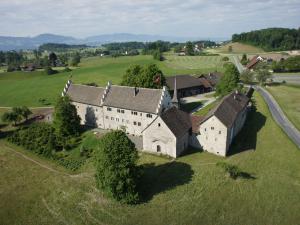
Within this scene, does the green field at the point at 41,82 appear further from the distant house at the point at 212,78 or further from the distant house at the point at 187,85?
the distant house at the point at 187,85

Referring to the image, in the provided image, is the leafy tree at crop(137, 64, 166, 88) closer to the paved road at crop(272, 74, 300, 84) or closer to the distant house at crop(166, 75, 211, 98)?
the distant house at crop(166, 75, 211, 98)

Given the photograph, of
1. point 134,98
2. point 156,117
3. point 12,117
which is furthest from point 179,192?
point 12,117

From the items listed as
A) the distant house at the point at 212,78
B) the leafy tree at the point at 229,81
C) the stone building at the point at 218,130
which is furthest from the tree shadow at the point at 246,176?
the distant house at the point at 212,78

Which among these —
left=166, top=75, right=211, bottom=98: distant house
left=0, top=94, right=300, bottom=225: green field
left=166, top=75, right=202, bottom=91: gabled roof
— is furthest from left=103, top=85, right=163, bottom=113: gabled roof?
left=166, top=75, right=202, bottom=91: gabled roof

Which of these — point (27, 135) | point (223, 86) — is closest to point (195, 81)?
point (223, 86)

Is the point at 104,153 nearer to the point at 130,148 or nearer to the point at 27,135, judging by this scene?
the point at 130,148

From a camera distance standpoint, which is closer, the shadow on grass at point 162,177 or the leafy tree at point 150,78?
the shadow on grass at point 162,177
